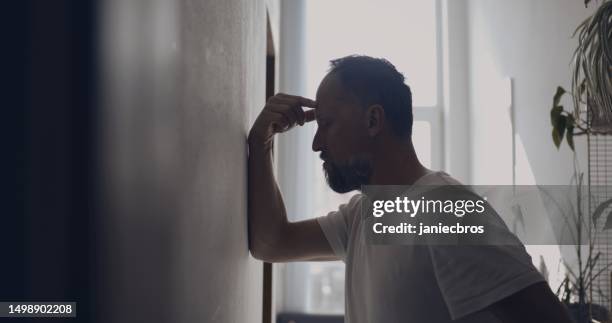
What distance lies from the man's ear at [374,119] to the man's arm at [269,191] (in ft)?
0.49

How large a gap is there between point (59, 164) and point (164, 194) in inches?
7.0

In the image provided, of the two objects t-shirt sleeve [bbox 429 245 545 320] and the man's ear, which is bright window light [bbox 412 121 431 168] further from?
t-shirt sleeve [bbox 429 245 545 320]

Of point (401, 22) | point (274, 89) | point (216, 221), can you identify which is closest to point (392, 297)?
point (216, 221)

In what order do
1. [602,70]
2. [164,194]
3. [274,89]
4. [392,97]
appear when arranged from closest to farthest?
[164,194]
[392,97]
[602,70]
[274,89]

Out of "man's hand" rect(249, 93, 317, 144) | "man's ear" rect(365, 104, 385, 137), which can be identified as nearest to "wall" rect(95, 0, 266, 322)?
"man's hand" rect(249, 93, 317, 144)

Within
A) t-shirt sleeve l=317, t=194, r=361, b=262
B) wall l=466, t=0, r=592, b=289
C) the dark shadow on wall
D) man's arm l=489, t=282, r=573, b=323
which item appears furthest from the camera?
wall l=466, t=0, r=592, b=289

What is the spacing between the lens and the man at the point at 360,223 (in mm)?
889

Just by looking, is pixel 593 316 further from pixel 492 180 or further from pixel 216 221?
pixel 216 221

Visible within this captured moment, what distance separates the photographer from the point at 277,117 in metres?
1.16

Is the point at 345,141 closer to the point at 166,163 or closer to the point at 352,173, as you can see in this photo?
the point at 352,173

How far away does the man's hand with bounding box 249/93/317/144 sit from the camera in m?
1.17

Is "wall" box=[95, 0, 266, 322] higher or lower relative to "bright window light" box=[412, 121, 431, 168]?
lower

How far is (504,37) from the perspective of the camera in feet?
10.9

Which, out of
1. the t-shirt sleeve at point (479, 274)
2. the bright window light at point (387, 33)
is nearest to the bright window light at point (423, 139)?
the bright window light at point (387, 33)
